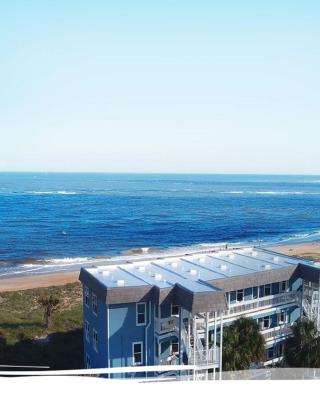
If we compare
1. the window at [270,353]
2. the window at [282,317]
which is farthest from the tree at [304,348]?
the window at [282,317]

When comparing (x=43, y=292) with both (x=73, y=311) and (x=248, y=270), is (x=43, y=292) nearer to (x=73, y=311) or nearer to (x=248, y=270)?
(x=73, y=311)

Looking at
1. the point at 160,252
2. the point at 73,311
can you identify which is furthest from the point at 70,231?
the point at 73,311

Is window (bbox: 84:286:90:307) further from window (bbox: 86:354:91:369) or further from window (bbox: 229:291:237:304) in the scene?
window (bbox: 229:291:237:304)

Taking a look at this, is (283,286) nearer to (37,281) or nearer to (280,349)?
(280,349)

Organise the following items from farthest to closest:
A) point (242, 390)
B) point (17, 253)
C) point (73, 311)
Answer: point (17, 253) < point (73, 311) < point (242, 390)

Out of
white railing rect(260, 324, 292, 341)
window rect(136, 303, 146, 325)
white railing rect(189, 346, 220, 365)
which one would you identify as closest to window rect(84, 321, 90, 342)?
window rect(136, 303, 146, 325)
